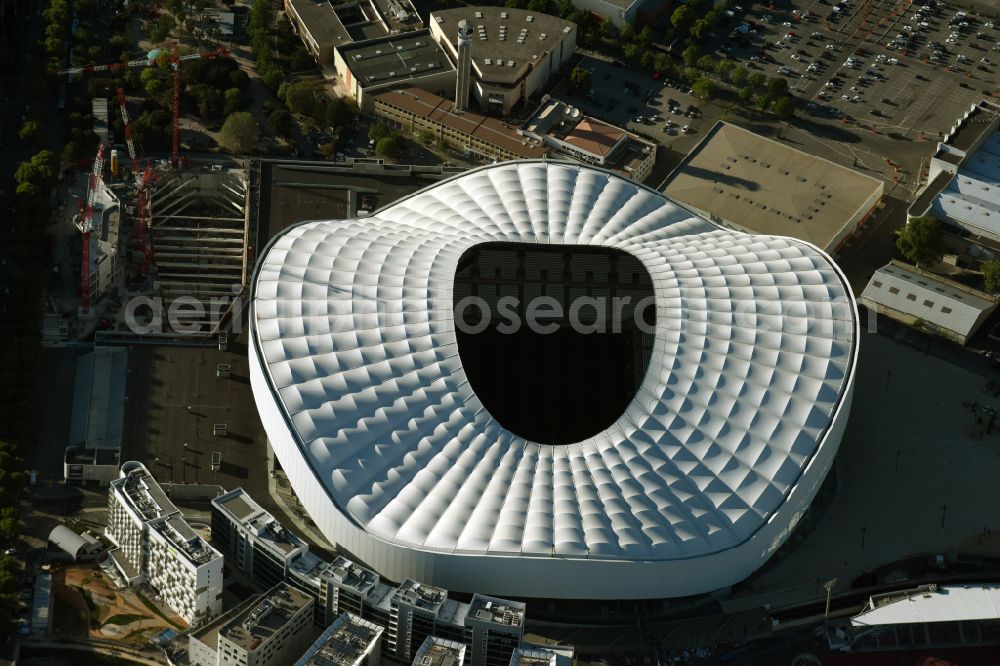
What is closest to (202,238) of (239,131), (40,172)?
(239,131)

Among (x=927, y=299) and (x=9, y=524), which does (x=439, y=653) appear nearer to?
(x=9, y=524)

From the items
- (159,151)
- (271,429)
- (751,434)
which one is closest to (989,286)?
(751,434)

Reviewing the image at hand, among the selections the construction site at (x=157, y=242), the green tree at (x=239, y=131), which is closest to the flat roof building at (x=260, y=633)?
the construction site at (x=157, y=242)

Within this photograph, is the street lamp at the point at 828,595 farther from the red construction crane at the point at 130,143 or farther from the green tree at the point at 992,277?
the red construction crane at the point at 130,143

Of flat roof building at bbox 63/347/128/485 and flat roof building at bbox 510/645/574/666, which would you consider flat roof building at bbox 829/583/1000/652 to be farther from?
flat roof building at bbox 63/347/128/485

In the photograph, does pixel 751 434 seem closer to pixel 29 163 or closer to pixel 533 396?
pixel 533 396

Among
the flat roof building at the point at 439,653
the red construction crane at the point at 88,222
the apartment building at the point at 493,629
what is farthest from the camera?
the red construction crane at the point at 88,222

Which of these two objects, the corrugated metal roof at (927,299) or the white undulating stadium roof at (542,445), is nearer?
the white undulating stadium roof at (542,445)
